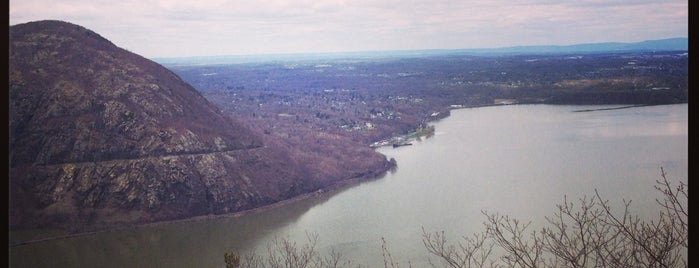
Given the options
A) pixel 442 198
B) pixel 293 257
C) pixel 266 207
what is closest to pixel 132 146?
pixel 266 207

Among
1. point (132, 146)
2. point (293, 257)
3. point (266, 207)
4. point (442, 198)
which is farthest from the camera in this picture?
point (132, 146)

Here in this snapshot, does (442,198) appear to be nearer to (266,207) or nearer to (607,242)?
(266,207)

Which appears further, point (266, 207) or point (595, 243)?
point (266, 207)

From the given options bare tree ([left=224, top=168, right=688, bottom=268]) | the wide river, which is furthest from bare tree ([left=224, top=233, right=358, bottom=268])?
the wide river

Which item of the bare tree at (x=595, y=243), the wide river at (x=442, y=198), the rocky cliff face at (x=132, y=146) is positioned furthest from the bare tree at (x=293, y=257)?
the rocky cliff face at (x=132, y=146)

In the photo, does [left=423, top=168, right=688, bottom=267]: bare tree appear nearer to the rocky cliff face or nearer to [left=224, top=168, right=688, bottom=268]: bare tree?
[left=224, top=168, right=688, bottom=268]: bare tree

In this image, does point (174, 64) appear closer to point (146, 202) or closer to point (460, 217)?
point (146, 202)

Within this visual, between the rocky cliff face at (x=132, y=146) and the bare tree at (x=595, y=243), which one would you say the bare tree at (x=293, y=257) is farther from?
the rocky cliff face at (x=132, y=146)
